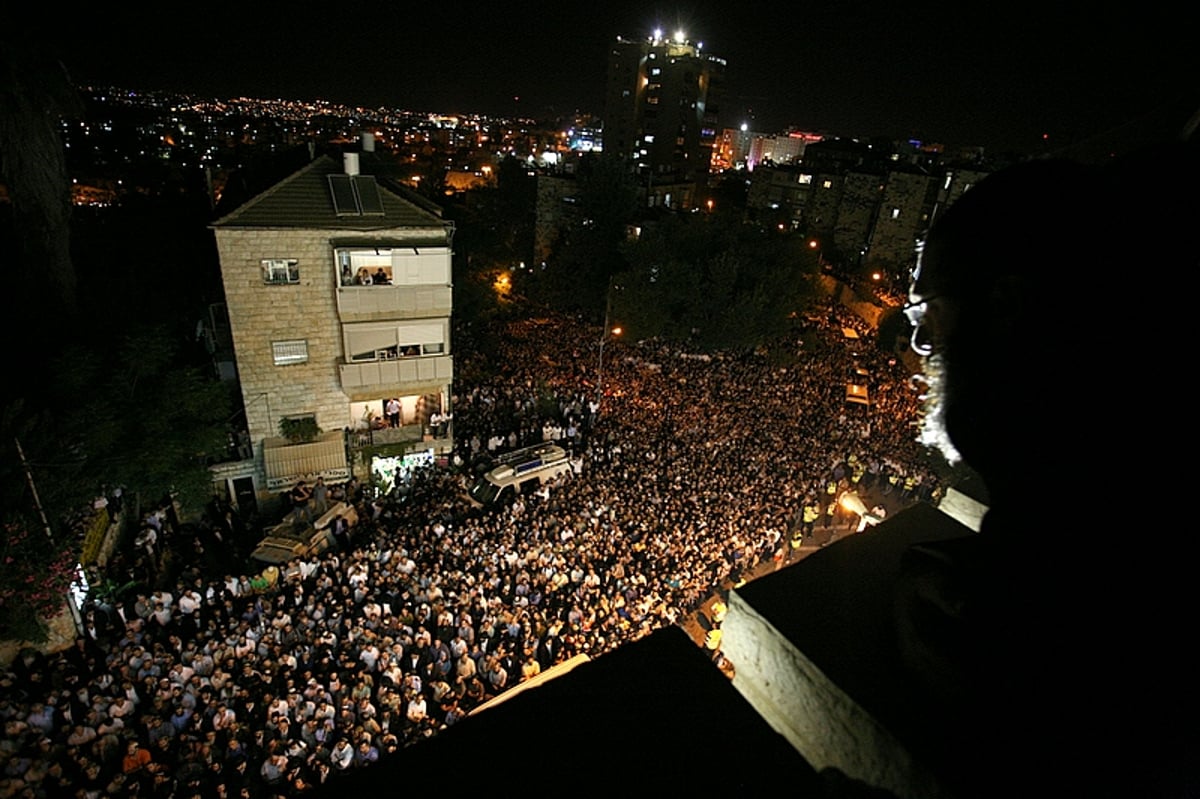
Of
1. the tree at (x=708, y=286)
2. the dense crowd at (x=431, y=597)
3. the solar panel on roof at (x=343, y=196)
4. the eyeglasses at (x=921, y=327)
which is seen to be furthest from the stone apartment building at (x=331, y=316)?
the eyeglasses at (x=921, y=327)

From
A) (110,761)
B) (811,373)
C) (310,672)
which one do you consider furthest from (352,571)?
(811,373)

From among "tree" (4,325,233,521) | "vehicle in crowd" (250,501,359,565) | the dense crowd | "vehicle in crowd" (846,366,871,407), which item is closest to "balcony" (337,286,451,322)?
"tree" (4,325,233,521)

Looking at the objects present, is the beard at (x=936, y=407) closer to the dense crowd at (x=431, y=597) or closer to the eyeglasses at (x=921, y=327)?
the eyeglasses at (x=921, y=327)

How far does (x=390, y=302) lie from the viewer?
1789 centimetres

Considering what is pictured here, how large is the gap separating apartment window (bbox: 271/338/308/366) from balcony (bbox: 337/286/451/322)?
59.6 inches

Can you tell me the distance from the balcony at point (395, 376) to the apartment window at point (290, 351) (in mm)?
1097

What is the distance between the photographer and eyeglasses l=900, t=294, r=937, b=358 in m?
2.23

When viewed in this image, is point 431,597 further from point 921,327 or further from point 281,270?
point 921,327

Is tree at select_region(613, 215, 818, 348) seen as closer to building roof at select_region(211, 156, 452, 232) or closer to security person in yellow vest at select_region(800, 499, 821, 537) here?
security person in yellow vest at select_region(800, 499, 821, 537)

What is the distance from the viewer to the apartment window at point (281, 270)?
53.7ft

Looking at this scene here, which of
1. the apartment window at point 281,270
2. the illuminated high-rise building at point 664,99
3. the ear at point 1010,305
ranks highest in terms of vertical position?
the illuminated high-rise building at point 664,99

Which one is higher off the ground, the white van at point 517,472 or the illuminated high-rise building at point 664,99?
the illuminated high-rise building at point 664,99

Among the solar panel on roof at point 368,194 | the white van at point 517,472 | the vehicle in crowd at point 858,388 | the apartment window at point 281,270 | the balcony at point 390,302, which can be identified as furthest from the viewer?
the vehicle in crowd at point 858,388

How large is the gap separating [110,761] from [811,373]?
94.5 feet
